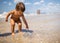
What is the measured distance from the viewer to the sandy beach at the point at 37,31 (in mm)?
1247

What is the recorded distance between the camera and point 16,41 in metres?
1.24

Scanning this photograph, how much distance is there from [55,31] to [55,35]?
0.13 feet

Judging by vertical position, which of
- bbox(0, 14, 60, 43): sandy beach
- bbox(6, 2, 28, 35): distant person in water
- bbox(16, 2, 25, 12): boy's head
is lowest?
bbox(0, 14, 60, 43): sandy beach

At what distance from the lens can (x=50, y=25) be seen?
1.31 m

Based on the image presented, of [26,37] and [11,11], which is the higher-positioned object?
[11,11]

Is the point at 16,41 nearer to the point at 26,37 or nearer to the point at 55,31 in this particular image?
the point at 26,37

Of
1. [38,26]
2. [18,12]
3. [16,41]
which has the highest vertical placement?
[18,12]

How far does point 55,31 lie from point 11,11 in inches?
17.8

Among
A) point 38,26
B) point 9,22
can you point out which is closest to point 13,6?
point 9,22

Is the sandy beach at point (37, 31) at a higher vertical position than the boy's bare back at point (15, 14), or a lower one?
lower

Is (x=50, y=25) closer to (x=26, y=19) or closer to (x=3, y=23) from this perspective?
(x=26, y=19)

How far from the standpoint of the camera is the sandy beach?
125 cm

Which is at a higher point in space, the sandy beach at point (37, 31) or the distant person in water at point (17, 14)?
the distant person in water at point (17, 14)

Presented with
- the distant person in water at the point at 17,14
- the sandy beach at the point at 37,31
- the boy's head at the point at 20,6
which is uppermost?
the boy's head at the point at 20,6
